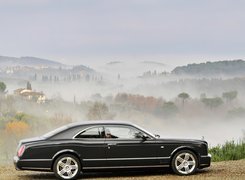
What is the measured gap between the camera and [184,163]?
667 inches

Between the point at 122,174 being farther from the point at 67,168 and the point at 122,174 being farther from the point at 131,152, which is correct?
the point at 67,168

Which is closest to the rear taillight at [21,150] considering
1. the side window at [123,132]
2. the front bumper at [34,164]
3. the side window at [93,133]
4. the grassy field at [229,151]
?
the front bumper at [34,164]

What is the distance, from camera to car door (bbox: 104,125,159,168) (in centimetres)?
1656

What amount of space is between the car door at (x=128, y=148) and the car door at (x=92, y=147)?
0.13m

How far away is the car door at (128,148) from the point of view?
54.3 ft

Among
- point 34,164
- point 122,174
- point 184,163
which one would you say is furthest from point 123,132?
point 34,164

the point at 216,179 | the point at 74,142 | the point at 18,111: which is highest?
the point at 18,111

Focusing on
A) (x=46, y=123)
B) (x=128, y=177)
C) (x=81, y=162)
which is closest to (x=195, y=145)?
(x=128, y=177)

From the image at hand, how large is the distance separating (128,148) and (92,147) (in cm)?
90

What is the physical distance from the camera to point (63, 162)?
53.8 ft

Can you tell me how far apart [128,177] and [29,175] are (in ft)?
9.67

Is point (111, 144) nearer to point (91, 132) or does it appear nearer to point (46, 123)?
point (91, 132)

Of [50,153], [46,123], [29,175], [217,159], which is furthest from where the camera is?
[46,123]

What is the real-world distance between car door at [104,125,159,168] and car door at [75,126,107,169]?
128 mm
